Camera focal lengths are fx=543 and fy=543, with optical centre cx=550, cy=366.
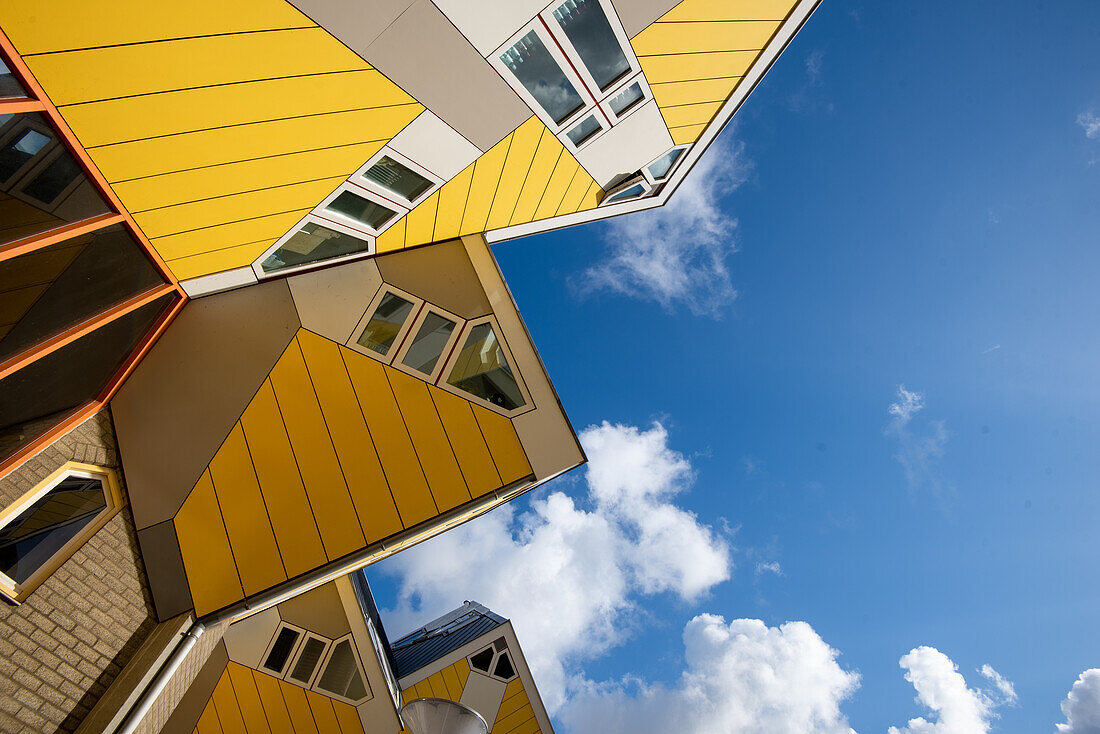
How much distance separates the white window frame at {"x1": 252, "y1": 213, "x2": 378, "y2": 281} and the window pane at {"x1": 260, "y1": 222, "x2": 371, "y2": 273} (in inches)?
1.1

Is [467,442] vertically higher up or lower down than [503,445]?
lower down

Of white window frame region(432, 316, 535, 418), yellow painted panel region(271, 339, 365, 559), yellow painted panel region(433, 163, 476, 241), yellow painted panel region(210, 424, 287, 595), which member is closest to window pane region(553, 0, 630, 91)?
yellow painted panel region(433, 163, 476, 241)

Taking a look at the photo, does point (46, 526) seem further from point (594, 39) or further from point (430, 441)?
point (594, 39)

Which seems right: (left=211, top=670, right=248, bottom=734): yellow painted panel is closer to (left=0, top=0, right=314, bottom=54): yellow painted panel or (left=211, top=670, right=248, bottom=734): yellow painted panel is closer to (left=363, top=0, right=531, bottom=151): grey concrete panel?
(left=0, top=0, right=314, bottom=54): yellow painted panel

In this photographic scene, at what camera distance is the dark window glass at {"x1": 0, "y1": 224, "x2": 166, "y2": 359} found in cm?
390

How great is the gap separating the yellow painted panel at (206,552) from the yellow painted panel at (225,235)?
2613 millimetres

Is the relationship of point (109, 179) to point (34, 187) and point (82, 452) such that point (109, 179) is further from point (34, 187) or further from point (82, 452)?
point (82, 452)

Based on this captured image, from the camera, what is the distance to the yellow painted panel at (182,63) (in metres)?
3.66

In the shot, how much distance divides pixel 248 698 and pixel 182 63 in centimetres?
865

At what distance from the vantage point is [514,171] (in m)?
7.04

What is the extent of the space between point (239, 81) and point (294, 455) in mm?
4084

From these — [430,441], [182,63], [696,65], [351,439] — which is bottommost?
[351,439]

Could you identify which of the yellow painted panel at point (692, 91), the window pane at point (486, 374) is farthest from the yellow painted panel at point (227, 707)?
the yellow painted panel at point (692, 91)

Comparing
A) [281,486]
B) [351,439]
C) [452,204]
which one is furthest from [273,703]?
[452,204]
